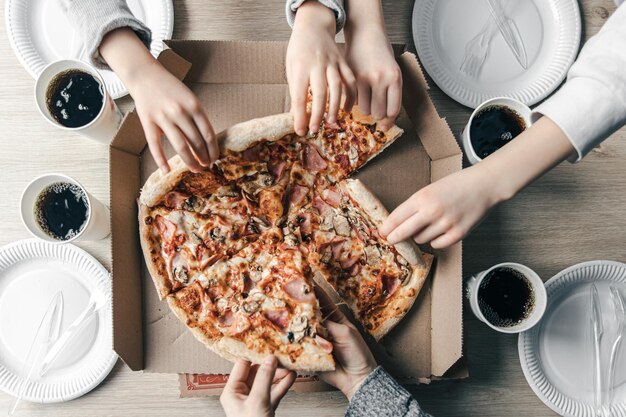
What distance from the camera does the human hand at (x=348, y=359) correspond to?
4.18ft

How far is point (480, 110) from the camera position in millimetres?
1291

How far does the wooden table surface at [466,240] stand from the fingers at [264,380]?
269 mm

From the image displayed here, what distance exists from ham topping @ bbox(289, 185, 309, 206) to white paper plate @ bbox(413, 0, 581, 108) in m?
0.46

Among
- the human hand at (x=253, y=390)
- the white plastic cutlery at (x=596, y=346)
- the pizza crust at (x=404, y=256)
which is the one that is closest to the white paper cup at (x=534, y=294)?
the pizza crust at (x=404, y=256)

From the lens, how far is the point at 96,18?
116 centimetres

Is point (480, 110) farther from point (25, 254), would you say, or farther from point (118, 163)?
point (25, 254)

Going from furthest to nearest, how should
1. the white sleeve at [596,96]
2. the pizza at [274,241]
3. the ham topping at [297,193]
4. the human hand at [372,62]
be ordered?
1. the ham topping at [297,193]
2. the pizza at [274,241]
3. the human hand at [372,62]
4. the white sleeve at [596,96]

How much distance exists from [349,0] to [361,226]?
0.56 metres

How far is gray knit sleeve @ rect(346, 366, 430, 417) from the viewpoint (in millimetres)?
1230

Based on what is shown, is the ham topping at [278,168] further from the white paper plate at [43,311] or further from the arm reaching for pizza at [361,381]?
the white paper plate at [43,311]

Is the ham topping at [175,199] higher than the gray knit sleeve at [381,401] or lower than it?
higher

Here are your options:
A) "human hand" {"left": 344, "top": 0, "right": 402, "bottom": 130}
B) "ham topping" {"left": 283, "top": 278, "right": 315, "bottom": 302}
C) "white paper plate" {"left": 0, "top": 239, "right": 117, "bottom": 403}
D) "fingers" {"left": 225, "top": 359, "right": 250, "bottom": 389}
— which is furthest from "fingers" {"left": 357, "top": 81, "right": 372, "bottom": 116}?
"white paper plate" {"left": 0, "top": 239, "right": 117, "bottom": 403}

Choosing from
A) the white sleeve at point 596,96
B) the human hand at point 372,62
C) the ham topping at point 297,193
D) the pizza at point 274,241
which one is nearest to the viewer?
the white sleeve at point 596,96

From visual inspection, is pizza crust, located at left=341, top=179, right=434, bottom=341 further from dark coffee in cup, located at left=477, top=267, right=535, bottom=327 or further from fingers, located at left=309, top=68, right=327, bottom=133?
fingers, located at left=309, top=68, right=327, bottom=133
